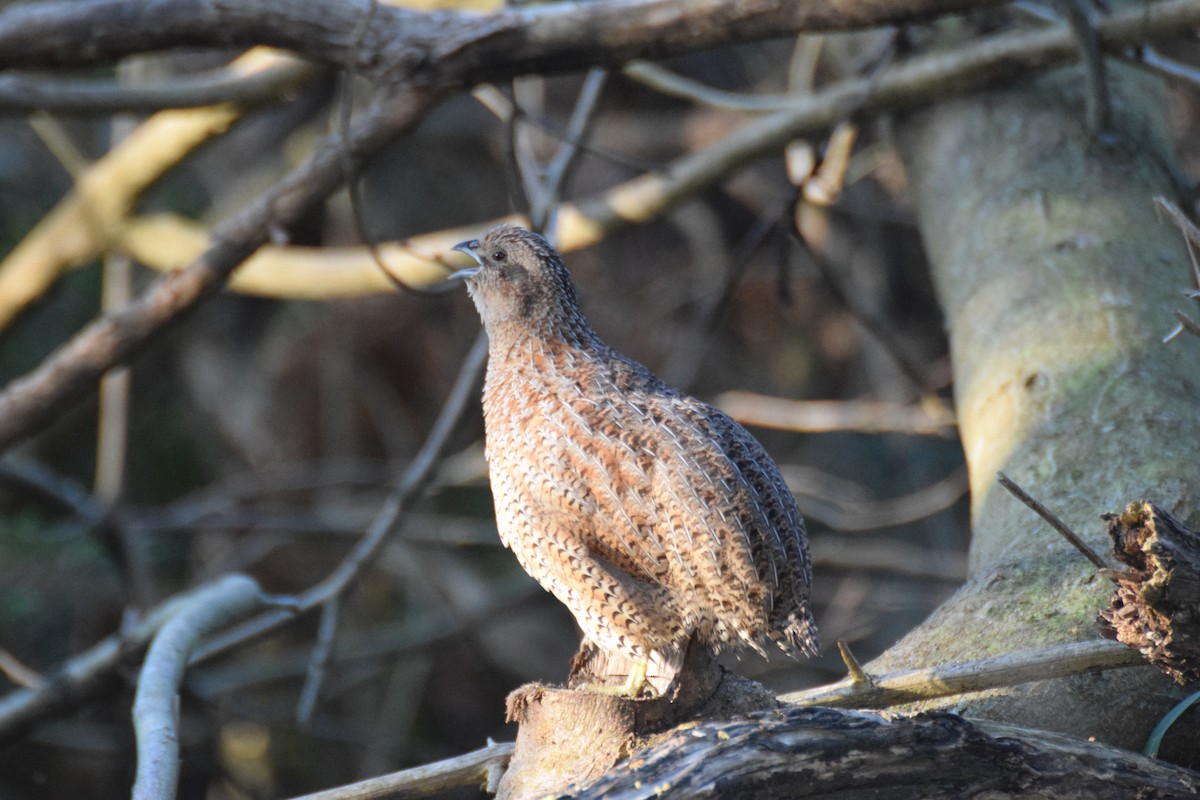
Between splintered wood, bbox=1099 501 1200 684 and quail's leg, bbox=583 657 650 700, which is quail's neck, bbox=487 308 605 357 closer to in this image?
quail's leg, bbox=583 657 650 700

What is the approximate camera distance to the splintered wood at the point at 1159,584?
2.61m

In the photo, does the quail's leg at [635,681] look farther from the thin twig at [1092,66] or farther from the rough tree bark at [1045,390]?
the thin twig at [1092,66]

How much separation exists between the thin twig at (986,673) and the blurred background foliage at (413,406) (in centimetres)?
454

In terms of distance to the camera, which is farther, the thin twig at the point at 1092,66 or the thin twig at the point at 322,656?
the thin twig at the point at 322,656

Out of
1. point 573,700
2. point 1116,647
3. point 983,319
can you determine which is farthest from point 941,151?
point 573,700

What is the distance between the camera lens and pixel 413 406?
31.7ft

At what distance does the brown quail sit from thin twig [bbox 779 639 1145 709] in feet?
0.68

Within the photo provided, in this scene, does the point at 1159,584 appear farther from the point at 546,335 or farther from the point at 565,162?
the point at 565,162

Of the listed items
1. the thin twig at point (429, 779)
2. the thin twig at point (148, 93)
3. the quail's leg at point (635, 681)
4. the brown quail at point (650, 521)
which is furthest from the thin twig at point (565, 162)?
the thin twig at point (429, 779)

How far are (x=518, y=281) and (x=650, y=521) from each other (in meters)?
1.18

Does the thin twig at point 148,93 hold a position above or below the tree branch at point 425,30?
above

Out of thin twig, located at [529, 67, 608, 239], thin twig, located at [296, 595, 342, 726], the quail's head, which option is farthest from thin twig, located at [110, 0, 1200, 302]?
thin twig, located at [296, 595, 342, 726]

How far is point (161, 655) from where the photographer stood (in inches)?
157

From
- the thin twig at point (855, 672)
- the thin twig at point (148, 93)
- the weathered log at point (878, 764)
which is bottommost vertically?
the weathered log at point (878, 764)
